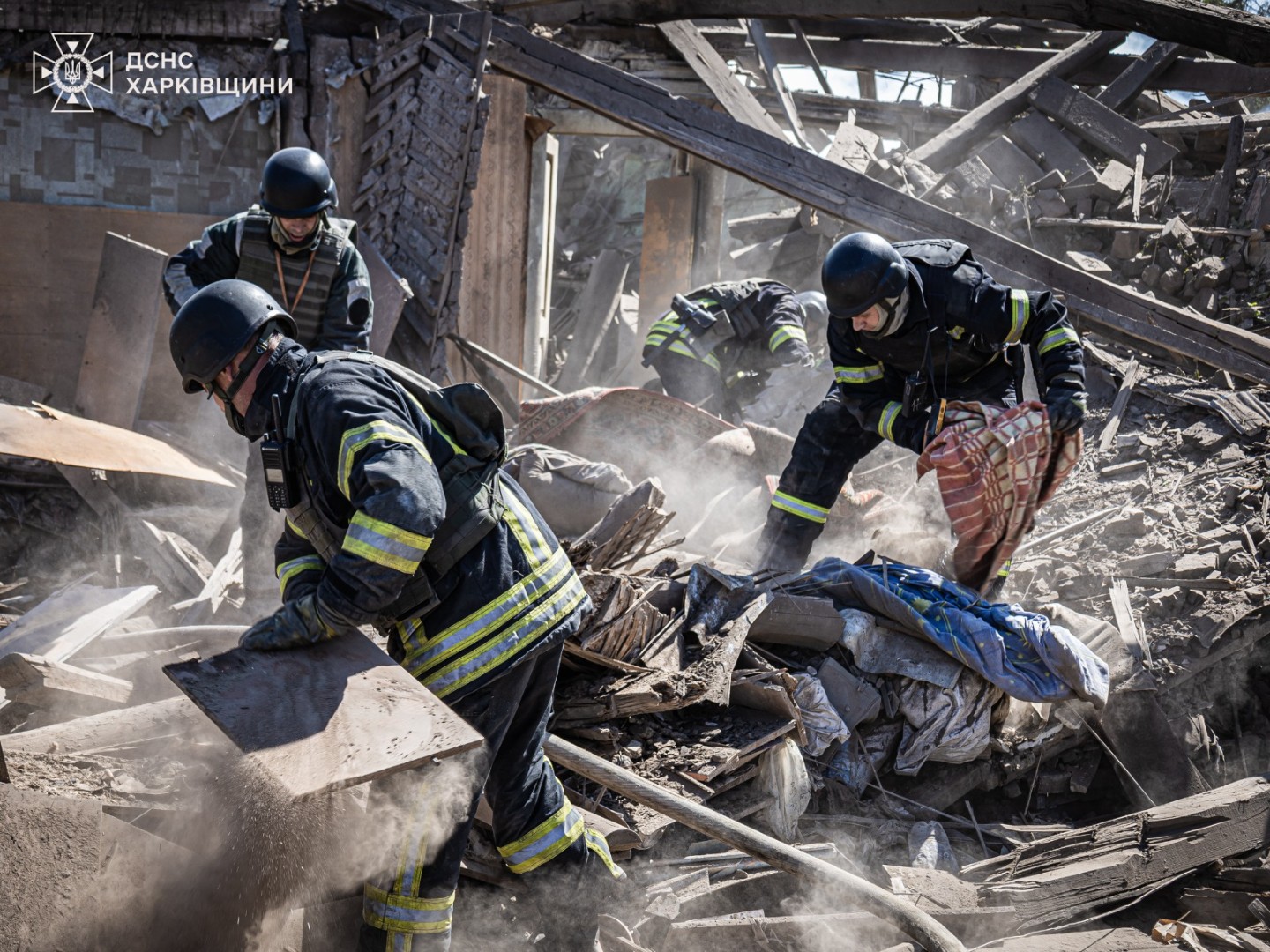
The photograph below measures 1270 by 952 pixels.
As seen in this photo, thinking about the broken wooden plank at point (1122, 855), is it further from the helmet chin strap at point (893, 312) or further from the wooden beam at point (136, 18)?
the wooden beam at point (136, 18)

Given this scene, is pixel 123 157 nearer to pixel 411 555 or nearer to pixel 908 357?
pixel 908 357

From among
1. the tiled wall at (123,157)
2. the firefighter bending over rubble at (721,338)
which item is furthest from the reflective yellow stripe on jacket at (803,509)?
the tiled wall at (123,157)

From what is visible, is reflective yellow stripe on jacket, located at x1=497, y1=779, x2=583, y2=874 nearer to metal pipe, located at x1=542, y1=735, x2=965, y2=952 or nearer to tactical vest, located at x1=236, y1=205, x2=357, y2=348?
metal pipe, located at x1=542, y1=735, x2=965, y2=952

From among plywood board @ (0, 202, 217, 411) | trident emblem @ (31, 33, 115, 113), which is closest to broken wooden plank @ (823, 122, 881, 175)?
plywood board @ (0, 202, 217, 411)

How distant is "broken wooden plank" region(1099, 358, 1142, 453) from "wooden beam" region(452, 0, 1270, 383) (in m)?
0.63

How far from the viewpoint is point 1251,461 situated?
6.06 metres

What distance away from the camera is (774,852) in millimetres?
3004

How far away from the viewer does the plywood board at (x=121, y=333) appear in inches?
257

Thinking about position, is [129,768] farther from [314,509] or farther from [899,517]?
[899,517]

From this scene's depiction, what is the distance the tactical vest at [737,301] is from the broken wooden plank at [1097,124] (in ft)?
15.8

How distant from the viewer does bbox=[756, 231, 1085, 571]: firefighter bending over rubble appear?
472 centimetres

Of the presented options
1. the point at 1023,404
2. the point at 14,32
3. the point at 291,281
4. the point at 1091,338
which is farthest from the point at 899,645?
the point at 14,32

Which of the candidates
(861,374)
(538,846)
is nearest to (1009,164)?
(861,374)

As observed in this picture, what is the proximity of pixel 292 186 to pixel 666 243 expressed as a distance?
5770 mm
